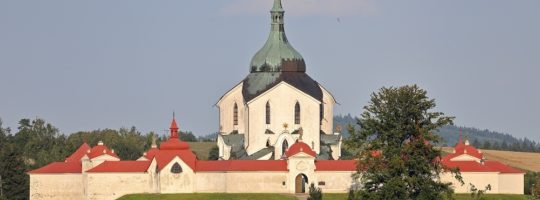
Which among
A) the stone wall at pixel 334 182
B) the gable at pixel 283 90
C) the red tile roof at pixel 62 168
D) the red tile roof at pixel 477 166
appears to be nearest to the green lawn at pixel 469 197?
the stone wall at pixel 334 182

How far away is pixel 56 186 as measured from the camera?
11031cm

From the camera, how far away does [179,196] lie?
4126 inches

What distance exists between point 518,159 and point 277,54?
139 feet

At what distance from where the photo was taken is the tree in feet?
283

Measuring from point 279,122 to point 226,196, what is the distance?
43.9ft

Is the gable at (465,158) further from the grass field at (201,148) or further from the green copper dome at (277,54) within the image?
the grass field at (201,148)

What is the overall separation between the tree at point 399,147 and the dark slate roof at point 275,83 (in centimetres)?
2735

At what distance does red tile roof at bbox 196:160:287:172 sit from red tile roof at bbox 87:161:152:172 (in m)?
3.32

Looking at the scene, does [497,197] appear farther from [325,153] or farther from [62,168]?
[62,168]

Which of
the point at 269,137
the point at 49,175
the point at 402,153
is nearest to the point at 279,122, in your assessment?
the point at 269,137

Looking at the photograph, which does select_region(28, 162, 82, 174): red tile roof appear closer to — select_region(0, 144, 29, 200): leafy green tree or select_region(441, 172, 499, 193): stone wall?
select_region(0, 144, 29, 200): leafy green tree

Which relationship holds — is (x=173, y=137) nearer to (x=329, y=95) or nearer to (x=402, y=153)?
(x=329, y=95)

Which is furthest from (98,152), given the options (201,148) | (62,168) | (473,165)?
(201,148)

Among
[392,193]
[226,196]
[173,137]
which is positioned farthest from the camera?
[173,137]
